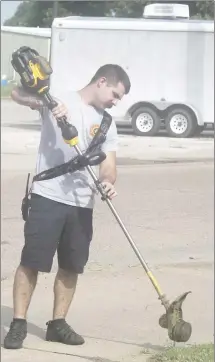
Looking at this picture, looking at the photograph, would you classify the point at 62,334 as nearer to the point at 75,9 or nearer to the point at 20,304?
the point at 20,304

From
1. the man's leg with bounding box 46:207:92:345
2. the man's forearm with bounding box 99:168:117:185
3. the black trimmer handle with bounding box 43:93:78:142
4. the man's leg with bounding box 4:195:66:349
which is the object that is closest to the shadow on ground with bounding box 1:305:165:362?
the man's leg with bounding box 46:207:92:345

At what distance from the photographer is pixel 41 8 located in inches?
164

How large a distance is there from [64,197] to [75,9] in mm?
1083

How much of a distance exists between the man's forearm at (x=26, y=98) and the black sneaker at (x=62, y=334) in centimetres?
122

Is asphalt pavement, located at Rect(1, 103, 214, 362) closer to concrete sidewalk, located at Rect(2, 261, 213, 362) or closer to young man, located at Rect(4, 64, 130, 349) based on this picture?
concrete sidewalk, located at Rect(2, 261, 213, 362)

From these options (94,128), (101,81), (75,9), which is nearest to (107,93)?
(101,81)

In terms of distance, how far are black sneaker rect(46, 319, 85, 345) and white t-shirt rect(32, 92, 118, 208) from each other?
0.70 metres

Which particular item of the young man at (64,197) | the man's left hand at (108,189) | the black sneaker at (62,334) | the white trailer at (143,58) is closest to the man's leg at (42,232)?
the young man at (64,197)

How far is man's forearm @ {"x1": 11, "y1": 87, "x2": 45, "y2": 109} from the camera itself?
12.7ft

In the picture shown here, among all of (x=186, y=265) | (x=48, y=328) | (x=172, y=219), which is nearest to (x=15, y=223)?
(x=172, y=219)

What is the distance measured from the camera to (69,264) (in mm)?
4191

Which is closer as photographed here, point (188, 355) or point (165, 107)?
point (188, 355)

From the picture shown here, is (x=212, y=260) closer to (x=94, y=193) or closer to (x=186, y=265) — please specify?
(x=186, y=265)

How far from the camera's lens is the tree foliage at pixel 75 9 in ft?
13.6
